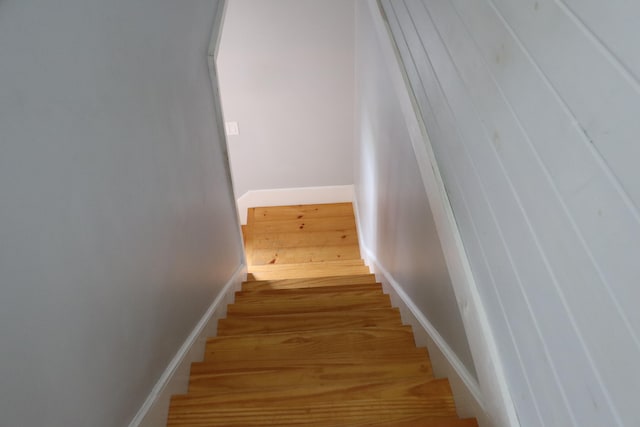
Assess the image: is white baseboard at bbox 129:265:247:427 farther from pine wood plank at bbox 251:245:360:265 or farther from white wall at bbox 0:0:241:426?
pine wood plank at bbox 251:245:360:265

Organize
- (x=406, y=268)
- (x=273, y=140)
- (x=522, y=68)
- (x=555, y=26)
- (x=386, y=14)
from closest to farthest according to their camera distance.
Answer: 1. (x=555, y=26)
2. (x=522, y=68)
3. (x=386, y=14)
4. (x=406, y=268)
5. (x=273, y=140)

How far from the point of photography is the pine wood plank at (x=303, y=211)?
466cm

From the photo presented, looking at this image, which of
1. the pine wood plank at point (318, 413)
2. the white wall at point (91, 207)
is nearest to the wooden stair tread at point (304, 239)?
the white wall at point (91, 207)

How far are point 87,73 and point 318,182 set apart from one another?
3.61 m

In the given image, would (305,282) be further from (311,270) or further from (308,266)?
(308,266)

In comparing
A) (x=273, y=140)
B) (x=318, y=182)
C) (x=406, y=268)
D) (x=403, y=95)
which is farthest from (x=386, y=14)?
(x=318, y=182)

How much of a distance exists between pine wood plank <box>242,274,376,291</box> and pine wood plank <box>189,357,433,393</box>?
128cm

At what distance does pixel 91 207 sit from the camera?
97cm

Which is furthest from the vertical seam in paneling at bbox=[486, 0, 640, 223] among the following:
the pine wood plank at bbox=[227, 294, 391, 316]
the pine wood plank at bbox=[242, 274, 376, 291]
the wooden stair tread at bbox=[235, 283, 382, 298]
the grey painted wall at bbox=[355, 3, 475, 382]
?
the pine wood plank at bbox=[242, 274, 376, 291]

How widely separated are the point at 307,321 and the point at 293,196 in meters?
2.67

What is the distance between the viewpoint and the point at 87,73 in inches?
37.3

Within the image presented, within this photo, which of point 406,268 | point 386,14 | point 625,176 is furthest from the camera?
point 406,268

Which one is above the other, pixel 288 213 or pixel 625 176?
pixel 625 176

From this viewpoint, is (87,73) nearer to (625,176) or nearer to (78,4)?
(78,4)
